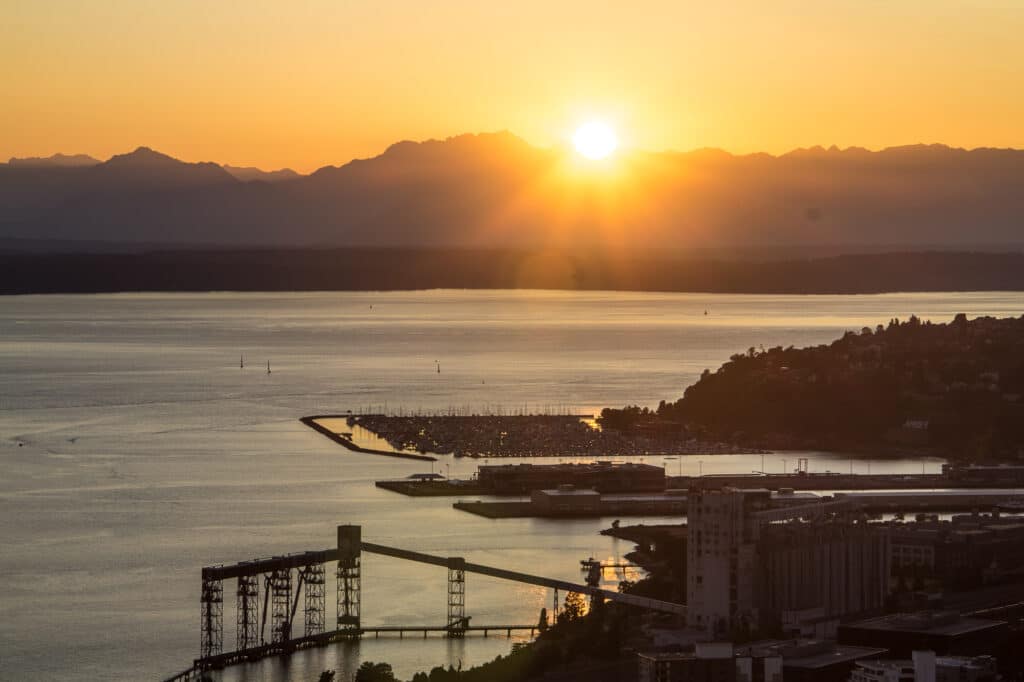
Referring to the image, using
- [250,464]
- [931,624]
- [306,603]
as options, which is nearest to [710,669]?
[931,624]

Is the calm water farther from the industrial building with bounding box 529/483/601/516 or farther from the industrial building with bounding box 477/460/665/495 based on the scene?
the industrial building with bounding box 477/460/665/495

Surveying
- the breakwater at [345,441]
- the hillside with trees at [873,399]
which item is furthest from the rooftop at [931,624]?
the hillside with trees at [873,399]

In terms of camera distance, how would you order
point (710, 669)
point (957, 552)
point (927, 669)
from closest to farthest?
1. point (927, 669)
2. point (710, 669)
3. point (957, 552)

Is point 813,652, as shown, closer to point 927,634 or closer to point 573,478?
point 927,634

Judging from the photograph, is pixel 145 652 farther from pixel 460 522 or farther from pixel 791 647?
pixel 460 522

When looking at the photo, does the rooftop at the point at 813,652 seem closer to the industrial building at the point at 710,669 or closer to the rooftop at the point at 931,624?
the industrial building at the point at 710,669

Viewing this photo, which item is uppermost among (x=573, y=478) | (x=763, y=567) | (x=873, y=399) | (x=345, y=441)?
(x=873, y=399)

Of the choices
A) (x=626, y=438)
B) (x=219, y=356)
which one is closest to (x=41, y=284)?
(x=219, y=356)
